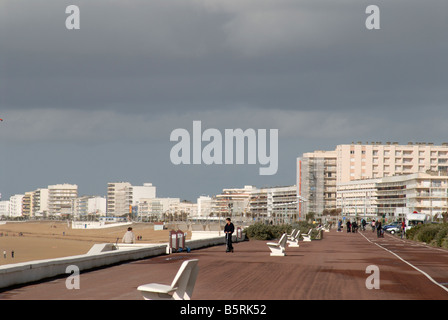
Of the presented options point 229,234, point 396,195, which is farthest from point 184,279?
point 396,195

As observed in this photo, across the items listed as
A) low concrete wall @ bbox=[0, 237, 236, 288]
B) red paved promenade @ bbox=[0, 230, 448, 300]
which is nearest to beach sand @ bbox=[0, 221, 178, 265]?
low concrete wall @ bbox=[0, 237, 236, 288]

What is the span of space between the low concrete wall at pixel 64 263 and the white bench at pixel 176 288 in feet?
15.4

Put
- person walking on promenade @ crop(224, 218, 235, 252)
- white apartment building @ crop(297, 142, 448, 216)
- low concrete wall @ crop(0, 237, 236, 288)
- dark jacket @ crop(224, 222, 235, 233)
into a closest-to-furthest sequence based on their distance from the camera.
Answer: low concrete wall @ crop(0, 237, 236, 288) → person walking on promenade @ crop(224, 218, 235, 252) → dark jacket @ crop(224, 222, 235, 233) → white apartment building @ crop(297, 142, 448, 216)

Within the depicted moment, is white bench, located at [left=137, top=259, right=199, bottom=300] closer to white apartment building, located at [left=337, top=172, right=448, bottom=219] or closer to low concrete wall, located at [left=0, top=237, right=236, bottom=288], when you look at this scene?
low concrete wall, located at [left=0, top=237, right=236, bottom=288]

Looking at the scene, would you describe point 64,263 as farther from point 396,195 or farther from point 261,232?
point 396,195

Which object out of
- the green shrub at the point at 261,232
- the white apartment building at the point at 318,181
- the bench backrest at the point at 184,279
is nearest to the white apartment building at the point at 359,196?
the white apartment building at the point at 318,181

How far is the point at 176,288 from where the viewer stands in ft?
36.7

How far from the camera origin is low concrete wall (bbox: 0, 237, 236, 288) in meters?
15.0

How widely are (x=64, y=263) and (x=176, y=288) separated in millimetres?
7539

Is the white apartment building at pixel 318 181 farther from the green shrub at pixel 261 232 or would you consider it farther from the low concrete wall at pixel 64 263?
the low concrete wall at pixel 64 263

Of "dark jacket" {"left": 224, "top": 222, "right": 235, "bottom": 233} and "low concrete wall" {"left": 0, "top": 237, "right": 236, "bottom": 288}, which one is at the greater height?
"dark jacket" {"left": 224, "top": 222, "right": 235, "bottom": 233}

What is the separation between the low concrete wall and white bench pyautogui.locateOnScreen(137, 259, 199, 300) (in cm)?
470

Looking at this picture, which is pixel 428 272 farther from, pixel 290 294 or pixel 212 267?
pixel 290 294

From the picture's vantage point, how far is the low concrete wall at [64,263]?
15039 mm
